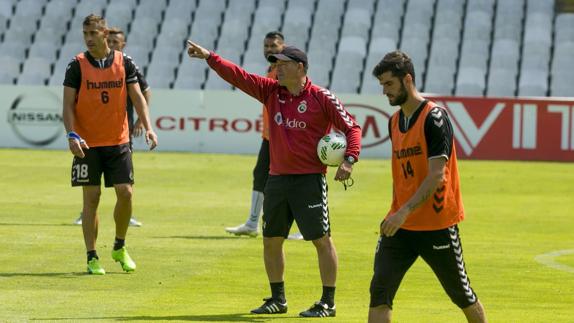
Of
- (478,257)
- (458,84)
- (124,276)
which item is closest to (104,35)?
(124,276)

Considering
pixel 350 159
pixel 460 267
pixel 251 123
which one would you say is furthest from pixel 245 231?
pixel 251 123

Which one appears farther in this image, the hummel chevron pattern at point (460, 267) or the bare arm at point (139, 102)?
the bare arm at point (139, 102)

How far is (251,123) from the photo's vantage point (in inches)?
1247

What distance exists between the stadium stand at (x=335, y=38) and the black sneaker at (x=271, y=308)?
86.7 feet

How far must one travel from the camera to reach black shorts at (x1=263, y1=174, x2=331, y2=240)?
35.8ft

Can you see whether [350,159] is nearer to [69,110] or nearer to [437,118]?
[437,118]

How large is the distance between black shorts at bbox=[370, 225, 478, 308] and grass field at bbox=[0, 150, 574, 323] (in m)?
1.96

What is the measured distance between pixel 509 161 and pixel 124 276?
19094 mm

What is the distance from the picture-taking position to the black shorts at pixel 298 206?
430 inches

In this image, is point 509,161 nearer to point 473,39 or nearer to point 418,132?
point 473,39

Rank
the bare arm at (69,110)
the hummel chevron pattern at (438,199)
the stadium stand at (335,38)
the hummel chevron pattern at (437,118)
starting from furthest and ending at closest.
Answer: the stadium stand at (335,38) < the bare arm at (69,110) < the hummel chevron pattern at (438,199) < the hummel chevron pattern at (437,118)

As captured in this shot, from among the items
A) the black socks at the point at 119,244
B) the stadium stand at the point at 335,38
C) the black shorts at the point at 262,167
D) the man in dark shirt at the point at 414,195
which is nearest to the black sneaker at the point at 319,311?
the man in dark shirt at the point at 414,195

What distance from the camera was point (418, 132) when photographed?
841 cm

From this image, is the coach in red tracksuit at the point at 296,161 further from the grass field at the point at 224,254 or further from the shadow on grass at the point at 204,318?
the grass field at the point at 224,254
